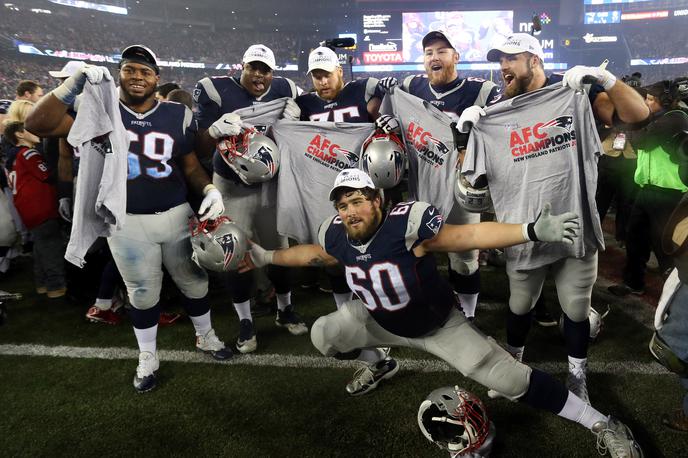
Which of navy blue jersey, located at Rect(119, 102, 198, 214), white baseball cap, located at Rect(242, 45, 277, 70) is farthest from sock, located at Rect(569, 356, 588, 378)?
white baseball cap, located at Rect(242, 45, 277, 70)

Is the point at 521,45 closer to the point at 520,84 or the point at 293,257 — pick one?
the point at 520,84

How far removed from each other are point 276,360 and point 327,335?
0.99 metres

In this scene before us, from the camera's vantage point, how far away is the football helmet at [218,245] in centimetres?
275

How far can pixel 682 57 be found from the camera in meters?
38.4

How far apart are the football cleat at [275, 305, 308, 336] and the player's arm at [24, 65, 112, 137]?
2278 mm

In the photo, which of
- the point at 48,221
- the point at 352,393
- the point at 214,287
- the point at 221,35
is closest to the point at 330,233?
the point at 352,393

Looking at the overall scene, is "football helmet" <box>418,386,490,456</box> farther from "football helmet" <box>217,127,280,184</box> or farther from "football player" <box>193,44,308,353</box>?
"football helmet" <box>217,127,280,184</box>

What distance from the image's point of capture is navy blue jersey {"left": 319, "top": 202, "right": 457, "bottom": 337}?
230cm

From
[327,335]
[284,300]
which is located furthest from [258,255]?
[284,300]

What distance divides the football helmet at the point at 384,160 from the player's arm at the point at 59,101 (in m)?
1.67

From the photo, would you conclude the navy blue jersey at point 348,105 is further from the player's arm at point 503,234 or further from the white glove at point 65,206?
the white glove at point 65,206

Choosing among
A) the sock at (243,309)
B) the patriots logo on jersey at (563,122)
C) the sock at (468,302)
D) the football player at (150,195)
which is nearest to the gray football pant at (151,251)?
the football player at (150,195)

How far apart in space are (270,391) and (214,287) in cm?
236

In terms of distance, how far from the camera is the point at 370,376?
2.93 meters
